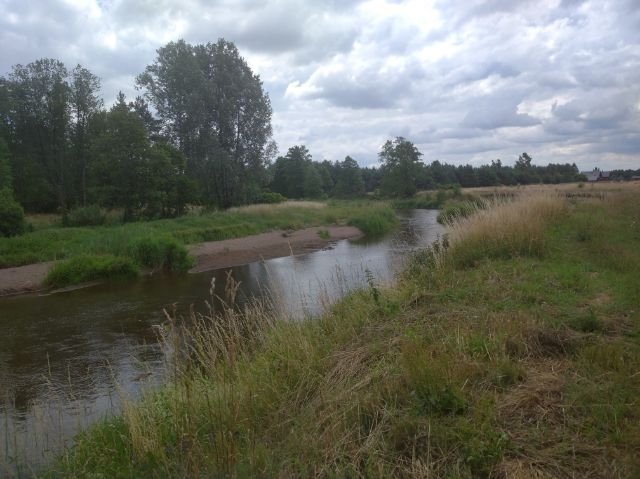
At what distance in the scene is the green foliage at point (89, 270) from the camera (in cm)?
1792

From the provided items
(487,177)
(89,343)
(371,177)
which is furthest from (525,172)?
(89,343)

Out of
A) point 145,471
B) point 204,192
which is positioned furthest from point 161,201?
point 145,471

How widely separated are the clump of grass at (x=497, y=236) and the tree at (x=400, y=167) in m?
61.5

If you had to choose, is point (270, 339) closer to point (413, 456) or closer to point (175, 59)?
point (413, 456)

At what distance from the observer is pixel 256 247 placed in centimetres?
2611

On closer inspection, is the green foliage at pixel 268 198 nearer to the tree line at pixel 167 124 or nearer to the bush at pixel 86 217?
the tree line at pixel 167 124

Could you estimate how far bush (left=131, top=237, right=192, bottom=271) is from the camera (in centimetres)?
2067

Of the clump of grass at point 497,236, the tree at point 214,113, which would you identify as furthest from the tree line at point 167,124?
the clump of grass at point 497,236

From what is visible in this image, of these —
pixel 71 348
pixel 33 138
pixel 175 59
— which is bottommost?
pixel 71 348

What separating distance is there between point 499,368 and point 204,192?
3575 centimetres

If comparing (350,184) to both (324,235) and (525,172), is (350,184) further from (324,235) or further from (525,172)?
(324,235)

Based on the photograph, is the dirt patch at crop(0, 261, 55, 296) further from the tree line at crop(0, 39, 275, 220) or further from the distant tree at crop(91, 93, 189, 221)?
the tree line at crop(0, 39, 275, 220)

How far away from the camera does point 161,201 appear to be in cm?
3070

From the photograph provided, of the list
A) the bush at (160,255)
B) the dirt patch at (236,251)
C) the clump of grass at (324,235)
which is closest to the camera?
the dirt patch at (236,251)
